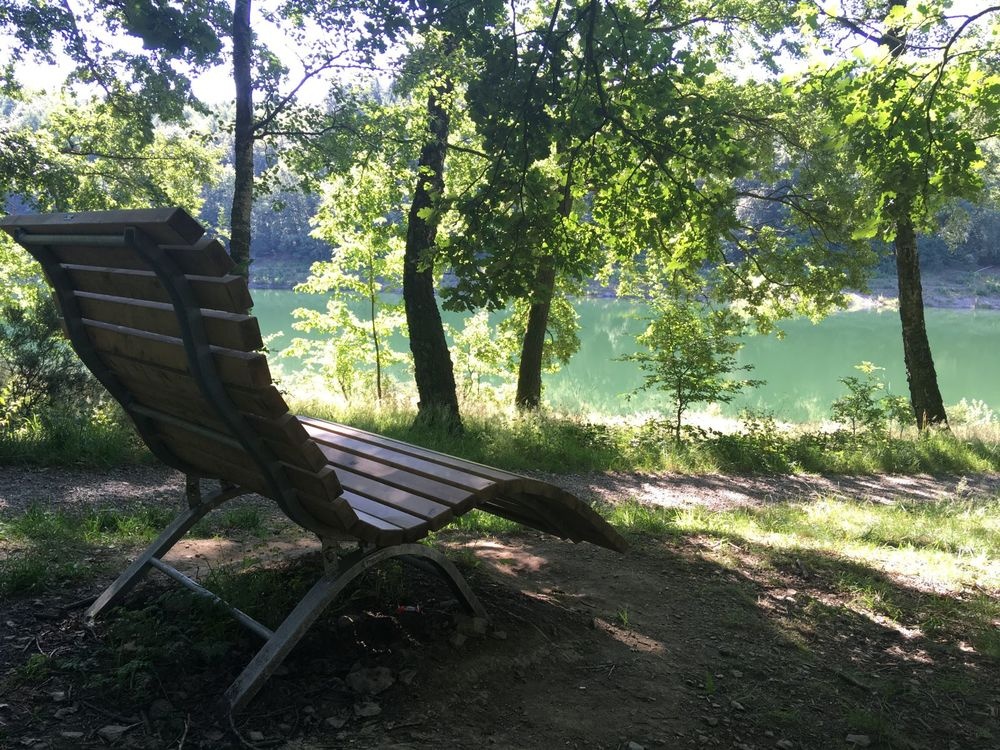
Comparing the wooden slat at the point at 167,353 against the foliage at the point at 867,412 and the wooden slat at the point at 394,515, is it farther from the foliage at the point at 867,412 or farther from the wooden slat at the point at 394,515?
the foliage at the point at 867,412

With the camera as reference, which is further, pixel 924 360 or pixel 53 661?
pixel 924 360

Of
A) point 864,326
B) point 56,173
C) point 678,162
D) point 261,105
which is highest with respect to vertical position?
point 261,105

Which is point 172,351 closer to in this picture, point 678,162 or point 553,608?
point 553,608

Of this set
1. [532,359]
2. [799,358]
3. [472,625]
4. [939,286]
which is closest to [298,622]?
[472,625]

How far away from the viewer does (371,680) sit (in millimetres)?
2402

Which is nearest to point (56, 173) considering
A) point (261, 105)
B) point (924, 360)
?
point (261, 105)

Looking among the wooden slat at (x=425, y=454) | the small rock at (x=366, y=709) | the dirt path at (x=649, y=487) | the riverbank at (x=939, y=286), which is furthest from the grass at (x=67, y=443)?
the riverbank at (x=939, y=286)

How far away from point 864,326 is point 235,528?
4998cm

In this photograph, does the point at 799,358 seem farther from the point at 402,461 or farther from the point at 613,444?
the point at 402,461

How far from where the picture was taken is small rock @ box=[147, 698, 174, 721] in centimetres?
215

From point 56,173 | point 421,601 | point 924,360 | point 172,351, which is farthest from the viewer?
point 924,360

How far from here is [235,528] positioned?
438 cm

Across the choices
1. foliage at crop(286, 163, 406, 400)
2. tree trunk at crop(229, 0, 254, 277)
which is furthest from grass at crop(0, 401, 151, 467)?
foliage at crop(286, 163, 406, 400)

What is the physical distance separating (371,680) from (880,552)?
11.5 feet
